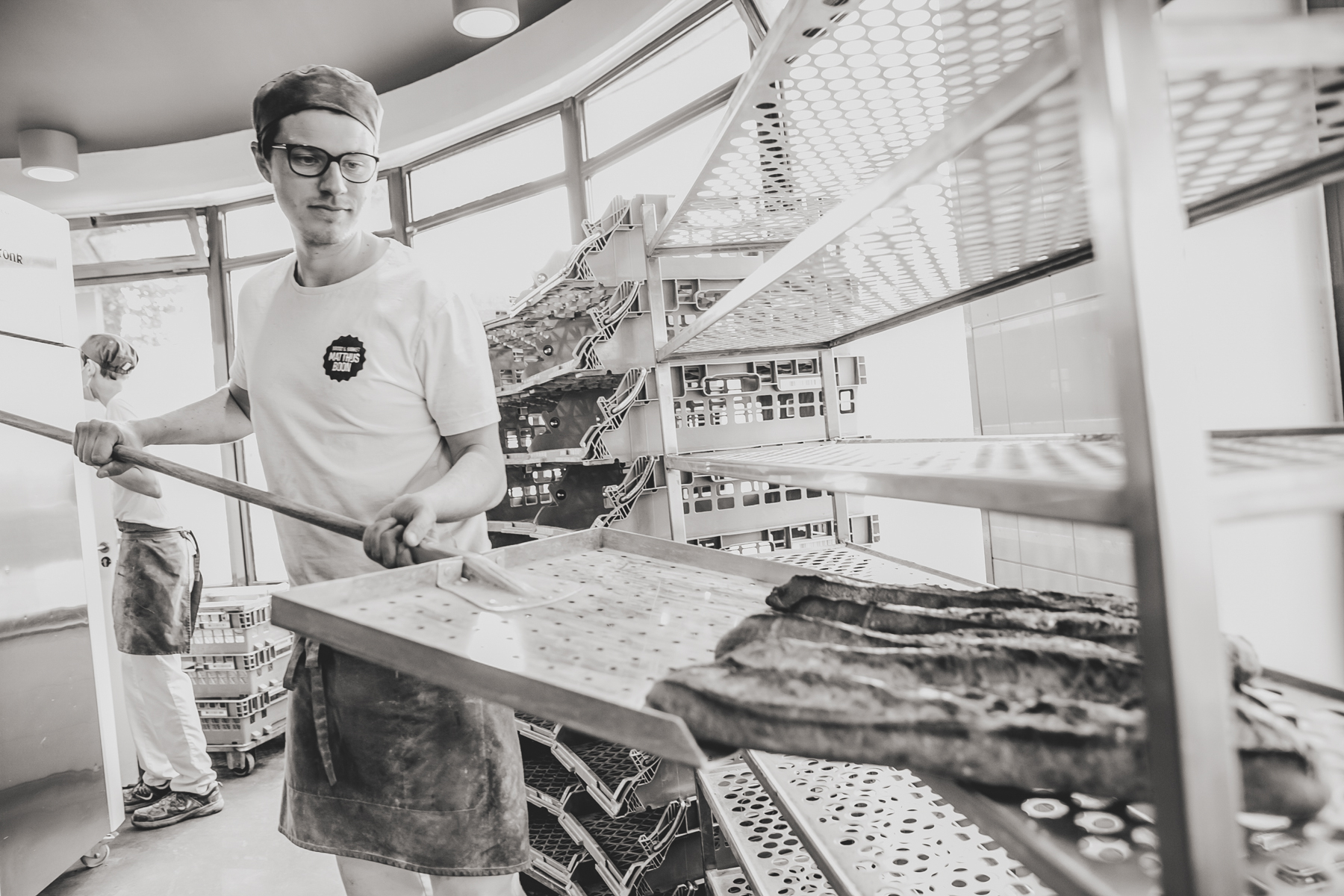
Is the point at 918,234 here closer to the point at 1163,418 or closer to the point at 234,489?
the point at 1163,418

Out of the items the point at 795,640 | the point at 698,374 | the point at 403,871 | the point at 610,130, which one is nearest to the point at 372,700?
the point at 403,871

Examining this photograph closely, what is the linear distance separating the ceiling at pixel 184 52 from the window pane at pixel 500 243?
3.45 feet

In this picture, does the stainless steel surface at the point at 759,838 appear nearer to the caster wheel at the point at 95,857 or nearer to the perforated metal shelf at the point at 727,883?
the perforated metal shelf at the point at 727,883

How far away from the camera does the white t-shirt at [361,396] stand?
145 cm

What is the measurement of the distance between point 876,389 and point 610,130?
2599 mm

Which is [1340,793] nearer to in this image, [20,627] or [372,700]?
[372,700]

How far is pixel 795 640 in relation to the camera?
78cm

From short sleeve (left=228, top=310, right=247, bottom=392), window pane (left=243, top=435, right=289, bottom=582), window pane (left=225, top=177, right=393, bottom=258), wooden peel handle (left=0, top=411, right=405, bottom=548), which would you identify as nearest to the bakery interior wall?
wooden peel handle (left=0, top=411, right=405, bottom=548)

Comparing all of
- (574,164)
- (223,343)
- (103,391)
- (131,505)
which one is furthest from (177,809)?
(223,343)

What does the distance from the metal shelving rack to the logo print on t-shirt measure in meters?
0.68

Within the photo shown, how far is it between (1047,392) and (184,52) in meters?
5.44

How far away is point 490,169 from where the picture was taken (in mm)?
5461

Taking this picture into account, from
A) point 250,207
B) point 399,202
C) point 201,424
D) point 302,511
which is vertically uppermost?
point 250,207

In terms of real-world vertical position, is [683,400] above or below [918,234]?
below
